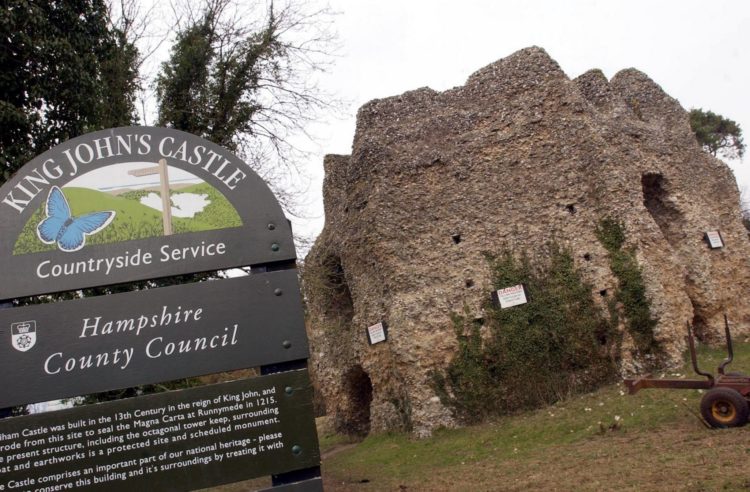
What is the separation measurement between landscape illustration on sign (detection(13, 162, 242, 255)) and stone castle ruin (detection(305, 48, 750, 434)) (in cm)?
956

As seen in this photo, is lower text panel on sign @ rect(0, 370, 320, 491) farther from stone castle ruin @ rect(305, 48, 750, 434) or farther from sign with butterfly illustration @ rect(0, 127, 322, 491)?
stone castle ruin @ rect(305, 48, 750, 434)

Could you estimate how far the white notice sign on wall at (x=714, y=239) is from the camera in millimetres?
14305

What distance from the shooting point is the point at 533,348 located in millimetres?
12508

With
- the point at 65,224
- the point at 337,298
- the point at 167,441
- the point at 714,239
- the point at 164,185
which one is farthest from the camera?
the point at 337,298

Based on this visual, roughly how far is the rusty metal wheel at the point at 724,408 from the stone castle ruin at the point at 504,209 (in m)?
4.00

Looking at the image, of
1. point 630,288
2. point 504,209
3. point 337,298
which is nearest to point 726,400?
point 630,288

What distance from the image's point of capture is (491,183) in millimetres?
13938

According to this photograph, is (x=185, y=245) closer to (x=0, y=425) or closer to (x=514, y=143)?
(x=0, y=425)

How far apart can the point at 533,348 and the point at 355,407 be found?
6.10 meters

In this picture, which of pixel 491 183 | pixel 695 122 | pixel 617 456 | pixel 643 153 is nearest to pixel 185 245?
pixel 617 456

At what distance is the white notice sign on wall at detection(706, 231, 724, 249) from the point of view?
14.3m

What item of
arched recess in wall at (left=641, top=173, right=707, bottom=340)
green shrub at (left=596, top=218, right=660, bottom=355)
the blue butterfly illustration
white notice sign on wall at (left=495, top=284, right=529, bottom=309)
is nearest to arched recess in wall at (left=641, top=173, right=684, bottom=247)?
arched recess in wall at (left=641, top=173, right=707, bottom=340)

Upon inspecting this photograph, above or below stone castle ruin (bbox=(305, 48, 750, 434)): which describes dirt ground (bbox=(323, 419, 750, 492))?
below

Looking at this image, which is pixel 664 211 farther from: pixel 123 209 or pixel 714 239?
pixel 123 209
